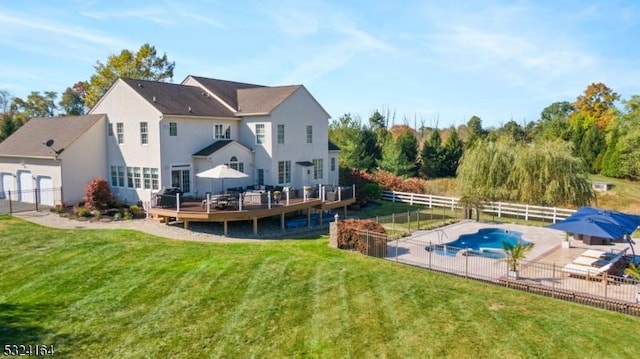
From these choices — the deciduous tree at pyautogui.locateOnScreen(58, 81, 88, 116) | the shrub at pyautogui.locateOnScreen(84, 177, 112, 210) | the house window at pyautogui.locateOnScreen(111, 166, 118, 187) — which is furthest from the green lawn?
the deciduous tree at pyautogui.locateOnScreen(58, 81, 88, 116)

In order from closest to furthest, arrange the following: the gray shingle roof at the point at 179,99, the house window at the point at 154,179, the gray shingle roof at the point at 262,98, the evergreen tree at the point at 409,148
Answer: the house window at the point at 154,179, the gray shingle roof at the point at 179,99, the gray shingle roof at the point at 262,98, the evergreen tree at the point at 409,148

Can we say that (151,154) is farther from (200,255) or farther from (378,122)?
(378,122)

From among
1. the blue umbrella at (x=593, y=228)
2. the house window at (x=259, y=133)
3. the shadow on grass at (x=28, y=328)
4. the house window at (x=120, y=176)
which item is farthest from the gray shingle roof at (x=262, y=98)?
the shadow on grass at (x=28, y=328)

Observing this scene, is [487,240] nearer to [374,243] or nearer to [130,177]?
[374,243]

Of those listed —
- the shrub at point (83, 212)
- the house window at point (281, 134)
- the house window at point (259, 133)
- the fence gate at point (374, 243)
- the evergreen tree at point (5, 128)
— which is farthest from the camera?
the evergreen tree at point (5, 128)

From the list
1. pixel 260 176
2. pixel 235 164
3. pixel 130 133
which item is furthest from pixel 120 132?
pixel 260 176

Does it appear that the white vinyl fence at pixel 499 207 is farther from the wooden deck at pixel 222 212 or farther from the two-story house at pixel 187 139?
the wooden deck at pixel 222 212
